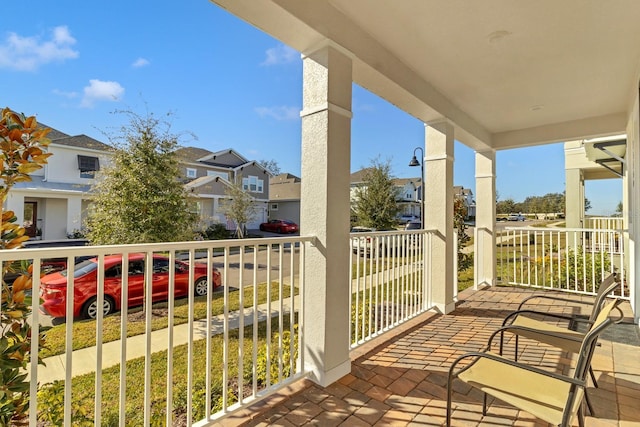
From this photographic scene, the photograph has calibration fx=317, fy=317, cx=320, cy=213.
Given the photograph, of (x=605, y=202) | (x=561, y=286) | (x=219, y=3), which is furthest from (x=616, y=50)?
(x=605, y=202)

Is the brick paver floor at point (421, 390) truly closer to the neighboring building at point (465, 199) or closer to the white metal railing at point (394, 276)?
the white metal railing at point (394, 276)

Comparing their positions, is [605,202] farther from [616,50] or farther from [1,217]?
[1,217]

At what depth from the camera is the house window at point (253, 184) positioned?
22.3 m

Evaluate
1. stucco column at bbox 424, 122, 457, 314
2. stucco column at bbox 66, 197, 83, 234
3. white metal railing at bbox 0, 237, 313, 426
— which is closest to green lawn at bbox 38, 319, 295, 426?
white metal railing at bbox 0, 237, 313, 426

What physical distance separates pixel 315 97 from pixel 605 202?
12.5m

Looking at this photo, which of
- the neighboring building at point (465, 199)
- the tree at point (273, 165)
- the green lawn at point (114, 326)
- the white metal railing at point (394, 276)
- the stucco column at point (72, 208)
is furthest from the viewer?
the tree at point (273, 165)

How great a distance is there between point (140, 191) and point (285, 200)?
21712 millimetres

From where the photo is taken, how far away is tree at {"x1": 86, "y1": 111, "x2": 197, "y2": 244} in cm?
502

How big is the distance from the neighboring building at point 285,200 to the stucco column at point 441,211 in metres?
21.0

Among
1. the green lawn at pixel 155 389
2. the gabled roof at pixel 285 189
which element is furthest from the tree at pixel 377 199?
the gabled roof at pixel 285 189

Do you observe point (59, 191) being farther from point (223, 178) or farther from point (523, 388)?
point (523, 388)

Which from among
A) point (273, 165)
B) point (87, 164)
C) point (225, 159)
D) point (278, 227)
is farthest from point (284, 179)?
point (87, 164)

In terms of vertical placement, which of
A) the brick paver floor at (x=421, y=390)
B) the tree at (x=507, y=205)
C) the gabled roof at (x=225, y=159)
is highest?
the gabled roof at (x=225, y=159)

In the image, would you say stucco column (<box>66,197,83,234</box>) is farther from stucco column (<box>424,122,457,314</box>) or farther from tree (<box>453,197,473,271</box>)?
stucco column (<box>424,122,457,314</box>)
